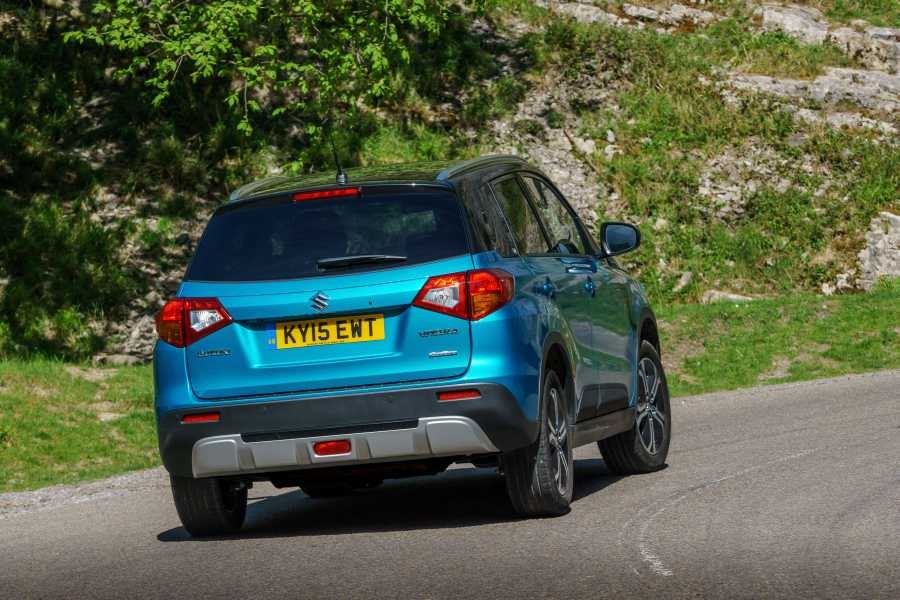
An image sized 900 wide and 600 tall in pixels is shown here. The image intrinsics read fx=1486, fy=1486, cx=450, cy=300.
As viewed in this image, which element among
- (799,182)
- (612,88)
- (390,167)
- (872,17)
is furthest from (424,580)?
(872,17)

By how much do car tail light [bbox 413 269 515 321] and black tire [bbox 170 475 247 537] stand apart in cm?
167

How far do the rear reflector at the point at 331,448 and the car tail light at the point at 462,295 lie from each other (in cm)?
79

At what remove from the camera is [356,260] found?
297 inches

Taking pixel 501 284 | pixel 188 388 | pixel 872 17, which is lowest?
pixel 872 17

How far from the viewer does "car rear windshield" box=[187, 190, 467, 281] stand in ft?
24.8

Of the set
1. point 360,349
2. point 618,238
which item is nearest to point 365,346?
point 360,349

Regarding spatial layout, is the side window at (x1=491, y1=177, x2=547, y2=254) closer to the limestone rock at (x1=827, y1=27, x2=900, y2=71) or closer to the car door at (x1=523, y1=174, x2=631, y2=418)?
the car door at (x1=523, y1=174, x2=631, y2=418)

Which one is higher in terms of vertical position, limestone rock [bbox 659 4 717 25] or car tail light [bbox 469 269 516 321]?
car tail light [bbox 469 269 516 321]

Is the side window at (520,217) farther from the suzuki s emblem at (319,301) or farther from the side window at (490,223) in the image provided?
the suzuki s emblem at (319,301)

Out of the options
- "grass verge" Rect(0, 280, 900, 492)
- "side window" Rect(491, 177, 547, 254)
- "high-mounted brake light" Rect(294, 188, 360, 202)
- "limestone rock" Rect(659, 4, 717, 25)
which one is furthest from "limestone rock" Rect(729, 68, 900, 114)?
"high-mounted brake light" Rect(294, 188, 360, 202)

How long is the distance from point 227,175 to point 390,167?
56.0 feet

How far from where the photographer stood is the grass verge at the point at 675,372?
1434 cm

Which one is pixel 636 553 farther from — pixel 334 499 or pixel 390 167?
pixel 334 499

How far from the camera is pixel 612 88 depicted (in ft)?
96.4
